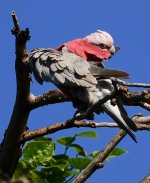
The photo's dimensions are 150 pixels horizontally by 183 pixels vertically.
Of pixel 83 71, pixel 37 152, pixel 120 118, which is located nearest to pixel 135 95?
pixel 120 118

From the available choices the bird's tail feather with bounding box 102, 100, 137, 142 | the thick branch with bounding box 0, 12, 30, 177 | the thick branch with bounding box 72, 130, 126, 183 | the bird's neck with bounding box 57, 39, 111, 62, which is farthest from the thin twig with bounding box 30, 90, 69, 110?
the bird's neck with bounding box 57, 39, 111, 62

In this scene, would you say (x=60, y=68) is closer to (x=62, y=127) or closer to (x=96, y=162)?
(x=62, y=127)

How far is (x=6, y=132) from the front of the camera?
9.98 feet

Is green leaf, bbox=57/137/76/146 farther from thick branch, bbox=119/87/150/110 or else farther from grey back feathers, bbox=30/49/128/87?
thick branch, bbox=119/87/150/110

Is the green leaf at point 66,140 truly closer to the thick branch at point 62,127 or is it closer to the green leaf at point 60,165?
the green leaf at point 60,165

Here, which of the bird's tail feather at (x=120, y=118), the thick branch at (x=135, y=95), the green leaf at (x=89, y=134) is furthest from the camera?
the green leaf at (x=89, y=134)

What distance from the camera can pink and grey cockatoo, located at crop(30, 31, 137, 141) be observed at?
309cm

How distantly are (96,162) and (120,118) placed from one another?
0.37 m

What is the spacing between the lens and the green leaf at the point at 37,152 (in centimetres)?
327

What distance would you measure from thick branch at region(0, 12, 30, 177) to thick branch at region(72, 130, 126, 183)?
0.48 metres

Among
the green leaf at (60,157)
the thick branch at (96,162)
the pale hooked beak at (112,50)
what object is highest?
the pale hooked beak at (112,50)

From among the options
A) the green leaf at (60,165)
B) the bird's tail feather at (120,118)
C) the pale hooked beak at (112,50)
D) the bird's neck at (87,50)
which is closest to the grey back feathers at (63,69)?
the bird's neck at (87,50)

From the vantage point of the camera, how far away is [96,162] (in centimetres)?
307

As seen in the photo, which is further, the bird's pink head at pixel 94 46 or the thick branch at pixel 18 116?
the bird's pink head at pixel 94 46
